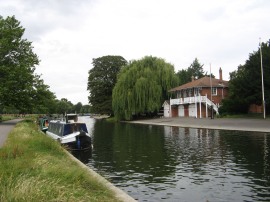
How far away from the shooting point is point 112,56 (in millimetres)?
89812

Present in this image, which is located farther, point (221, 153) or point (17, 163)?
point (221, 153)

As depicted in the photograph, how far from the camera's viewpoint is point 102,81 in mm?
86188

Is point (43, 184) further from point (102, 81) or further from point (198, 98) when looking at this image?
point (102, 81)

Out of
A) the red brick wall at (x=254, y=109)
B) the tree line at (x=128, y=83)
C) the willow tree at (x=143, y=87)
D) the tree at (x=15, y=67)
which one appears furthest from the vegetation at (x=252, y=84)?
the tree at (x=15, y=67)

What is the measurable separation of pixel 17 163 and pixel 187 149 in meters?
12.5

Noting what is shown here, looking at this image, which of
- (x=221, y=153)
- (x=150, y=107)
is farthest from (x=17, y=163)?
(x=150, y=107)

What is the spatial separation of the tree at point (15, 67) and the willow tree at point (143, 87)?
20213 millimetres

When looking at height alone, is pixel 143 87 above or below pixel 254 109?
above

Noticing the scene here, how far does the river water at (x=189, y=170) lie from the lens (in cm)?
1098

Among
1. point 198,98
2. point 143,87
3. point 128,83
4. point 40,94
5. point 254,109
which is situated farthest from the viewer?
point 128,83

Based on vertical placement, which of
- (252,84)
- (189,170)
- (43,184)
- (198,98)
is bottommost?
(189,170)

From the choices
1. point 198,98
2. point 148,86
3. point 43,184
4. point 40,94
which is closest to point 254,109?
point 198,98

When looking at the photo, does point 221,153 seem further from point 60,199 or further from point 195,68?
point 195,68

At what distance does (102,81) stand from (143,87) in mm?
26299
